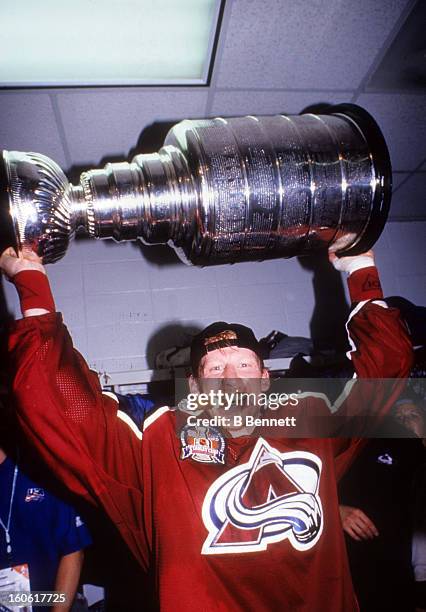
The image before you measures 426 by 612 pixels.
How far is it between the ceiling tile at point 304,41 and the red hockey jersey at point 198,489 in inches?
32.1

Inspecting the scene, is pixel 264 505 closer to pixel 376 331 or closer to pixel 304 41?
pixel 376 331

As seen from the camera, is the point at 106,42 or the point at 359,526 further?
the point at 359,526

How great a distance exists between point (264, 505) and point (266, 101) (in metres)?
1.33

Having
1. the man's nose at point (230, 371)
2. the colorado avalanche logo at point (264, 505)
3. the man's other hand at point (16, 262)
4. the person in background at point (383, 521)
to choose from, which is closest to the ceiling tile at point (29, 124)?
the man's other hand at point (16, 262)

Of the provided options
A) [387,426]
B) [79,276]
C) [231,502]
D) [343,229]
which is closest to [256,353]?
[231,502]

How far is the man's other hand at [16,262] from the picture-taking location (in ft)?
2.19

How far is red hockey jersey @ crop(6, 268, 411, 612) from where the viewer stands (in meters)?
0.80

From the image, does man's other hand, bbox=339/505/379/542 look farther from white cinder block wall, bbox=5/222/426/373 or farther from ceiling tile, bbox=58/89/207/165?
ceiling tile, bbox=58/89/207/165

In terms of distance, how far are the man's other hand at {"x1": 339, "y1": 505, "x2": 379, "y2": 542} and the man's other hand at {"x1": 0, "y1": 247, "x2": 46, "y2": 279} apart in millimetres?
1272

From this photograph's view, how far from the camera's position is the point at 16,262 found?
743 millimetres

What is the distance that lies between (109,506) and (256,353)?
0.55m

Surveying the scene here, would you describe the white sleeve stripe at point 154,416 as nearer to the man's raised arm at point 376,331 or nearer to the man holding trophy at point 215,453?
the man holding trophy at point 215,453

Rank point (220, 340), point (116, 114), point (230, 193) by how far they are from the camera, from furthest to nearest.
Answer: point (116, 114) < point (220, 340) < point (230, 193)

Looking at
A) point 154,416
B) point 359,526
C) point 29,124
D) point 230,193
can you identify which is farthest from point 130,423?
point 29,124
